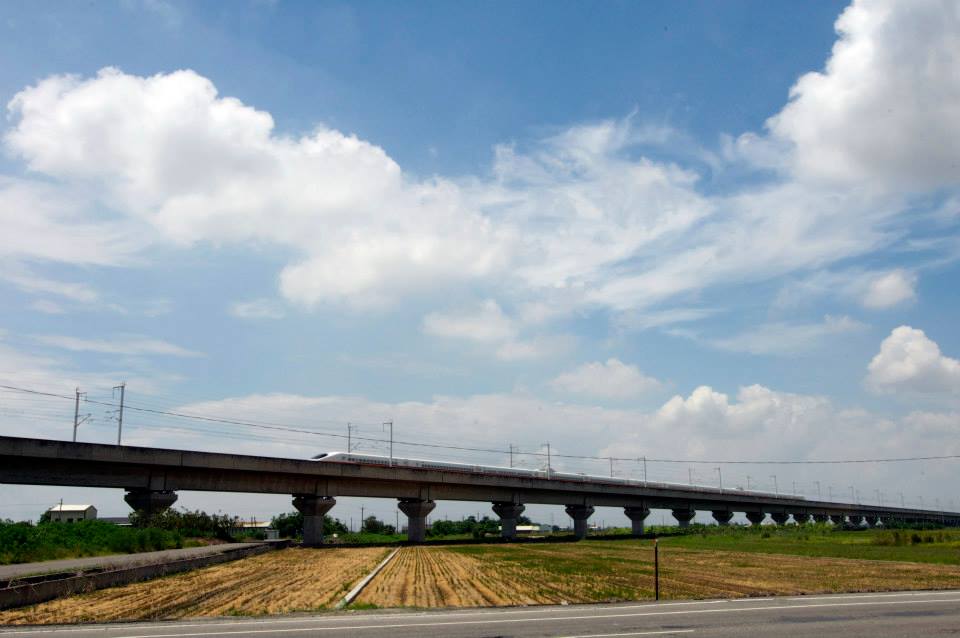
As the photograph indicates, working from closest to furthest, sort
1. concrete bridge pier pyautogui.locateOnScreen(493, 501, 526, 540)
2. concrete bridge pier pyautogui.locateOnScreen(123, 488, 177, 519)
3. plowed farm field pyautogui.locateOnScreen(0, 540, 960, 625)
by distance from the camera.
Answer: plowed farm field pyautogui.locateOnScreen(0, 540, 960, 625)
concrete bridge pier pyautogui.locateOnScreen(123, 488, 177, 519)
concrete bridge pier pyautogui.locateOnScreen(493, 501, 526, 540)

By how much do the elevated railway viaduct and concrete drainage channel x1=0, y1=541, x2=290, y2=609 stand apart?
78.1ft

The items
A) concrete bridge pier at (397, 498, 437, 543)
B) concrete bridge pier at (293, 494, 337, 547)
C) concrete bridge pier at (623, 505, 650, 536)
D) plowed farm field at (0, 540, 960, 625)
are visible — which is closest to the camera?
plowed farm field at (0, 540, 960, 625)

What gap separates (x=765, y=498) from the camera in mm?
144250

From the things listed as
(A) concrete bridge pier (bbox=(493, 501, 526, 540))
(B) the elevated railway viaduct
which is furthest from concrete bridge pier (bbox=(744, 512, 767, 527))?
(A) concrete bridge pier (bbox=(493, 501, 526, 540))

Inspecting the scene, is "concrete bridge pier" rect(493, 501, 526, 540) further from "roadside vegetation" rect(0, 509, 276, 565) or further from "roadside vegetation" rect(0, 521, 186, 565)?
"roadside vegetation" rect(0, 521, 186, 565)

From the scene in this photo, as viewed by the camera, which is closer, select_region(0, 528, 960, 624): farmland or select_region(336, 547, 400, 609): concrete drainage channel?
select_region(0, 528, 960, 624): farmland

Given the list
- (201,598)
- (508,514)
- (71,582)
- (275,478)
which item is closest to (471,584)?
(201,598)

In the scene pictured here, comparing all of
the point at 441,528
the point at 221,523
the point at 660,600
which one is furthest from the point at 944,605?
the point at 441,528

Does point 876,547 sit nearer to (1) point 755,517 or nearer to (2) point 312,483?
(2) point 312,483

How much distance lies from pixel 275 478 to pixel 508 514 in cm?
3572

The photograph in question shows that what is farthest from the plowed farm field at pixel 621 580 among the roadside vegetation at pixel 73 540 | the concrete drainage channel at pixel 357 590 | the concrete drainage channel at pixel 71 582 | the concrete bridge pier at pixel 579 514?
the concrete bridge pier at pixel 579 514

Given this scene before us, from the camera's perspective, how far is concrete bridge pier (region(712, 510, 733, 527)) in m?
140

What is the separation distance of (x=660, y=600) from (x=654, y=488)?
9422 cm

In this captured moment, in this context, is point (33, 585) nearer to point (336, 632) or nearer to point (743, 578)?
point (336, 632)
